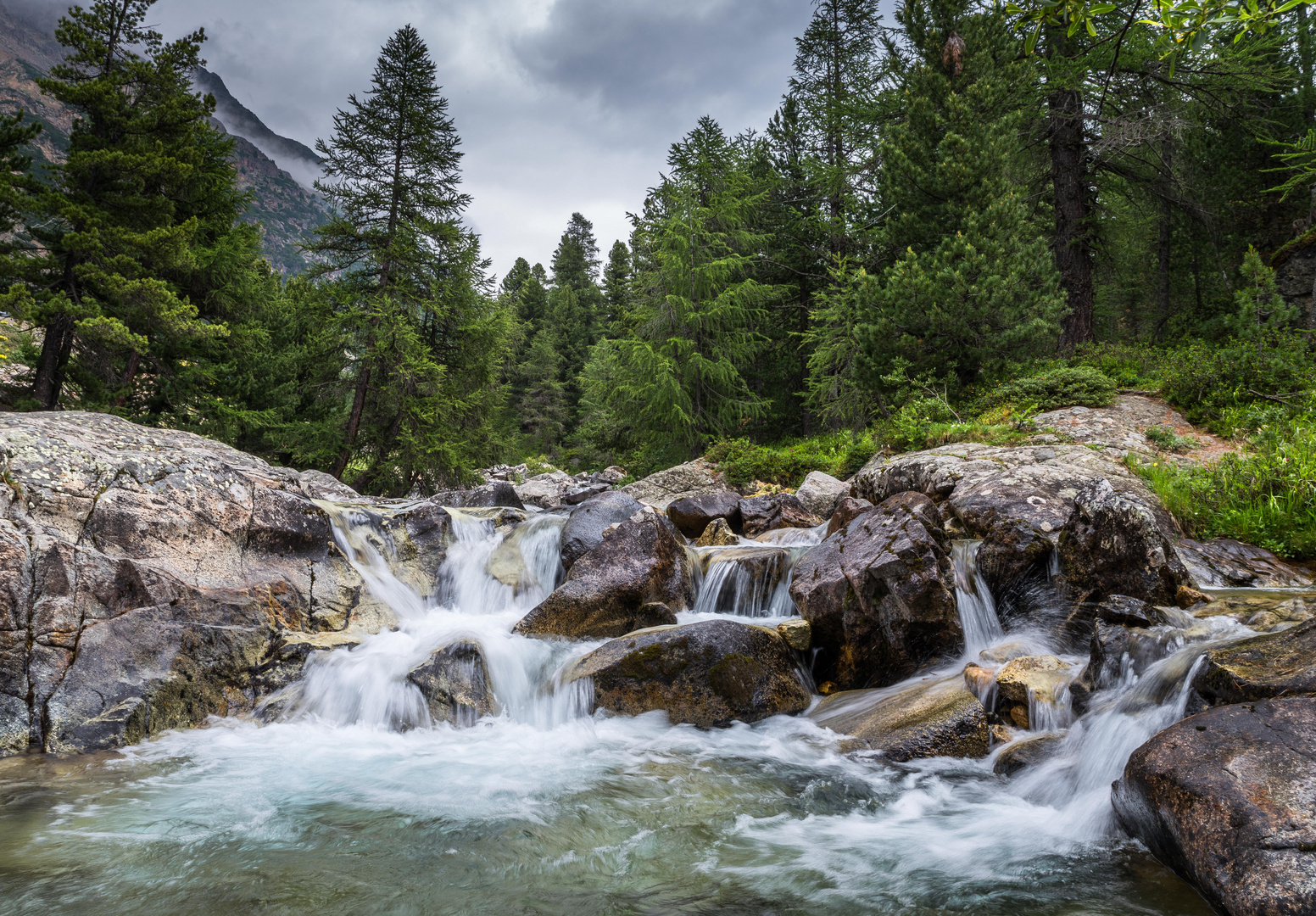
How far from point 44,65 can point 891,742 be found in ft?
348

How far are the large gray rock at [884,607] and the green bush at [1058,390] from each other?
726 cm

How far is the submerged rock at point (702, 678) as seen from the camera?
19.4 ft

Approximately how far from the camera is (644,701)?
234 inches

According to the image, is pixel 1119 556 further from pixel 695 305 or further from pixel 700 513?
pixel 695 305

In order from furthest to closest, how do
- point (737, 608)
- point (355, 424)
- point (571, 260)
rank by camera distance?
point (571, 260) → point (355, 424) → point (737, 608)

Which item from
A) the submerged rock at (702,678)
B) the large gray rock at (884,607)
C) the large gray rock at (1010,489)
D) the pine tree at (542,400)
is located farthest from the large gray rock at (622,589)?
the pine tree at (542,400)

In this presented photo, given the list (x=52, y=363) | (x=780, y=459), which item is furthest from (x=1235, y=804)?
(x=52, y=363)

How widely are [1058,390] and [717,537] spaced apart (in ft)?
25.3

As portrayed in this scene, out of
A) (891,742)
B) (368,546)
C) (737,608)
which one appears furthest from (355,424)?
(891,742)

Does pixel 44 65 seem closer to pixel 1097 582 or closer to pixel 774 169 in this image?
pixel 774 169

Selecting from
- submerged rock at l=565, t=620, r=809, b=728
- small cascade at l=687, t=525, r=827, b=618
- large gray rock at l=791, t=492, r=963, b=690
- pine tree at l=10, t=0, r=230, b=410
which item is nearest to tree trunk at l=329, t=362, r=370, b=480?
pine tree at l=10, t=0, r=230, b=410

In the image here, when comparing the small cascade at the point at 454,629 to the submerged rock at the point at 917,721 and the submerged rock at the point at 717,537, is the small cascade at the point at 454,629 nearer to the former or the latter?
the submerged rock at the point at 717,537

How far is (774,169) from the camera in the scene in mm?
21719

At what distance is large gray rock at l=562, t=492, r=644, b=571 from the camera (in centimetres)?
871
